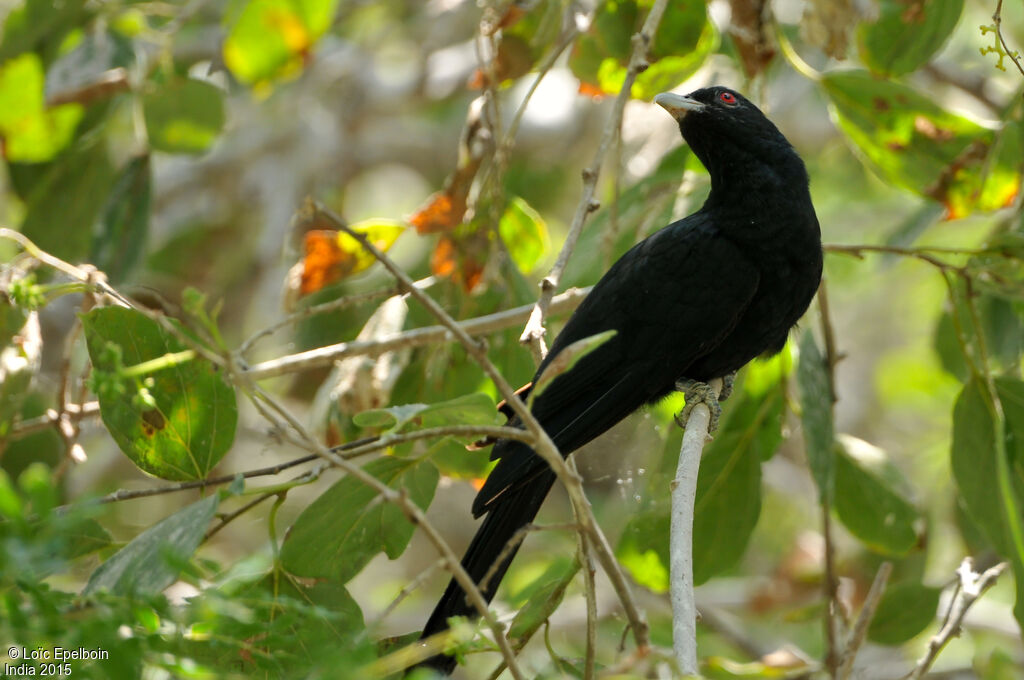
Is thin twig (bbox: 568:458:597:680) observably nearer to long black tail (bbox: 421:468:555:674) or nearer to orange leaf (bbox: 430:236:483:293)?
long black tail (bbox: 421:468:555:674)

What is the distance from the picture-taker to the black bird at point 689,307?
2605 millimetres

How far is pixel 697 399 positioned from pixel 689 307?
0.91 feet

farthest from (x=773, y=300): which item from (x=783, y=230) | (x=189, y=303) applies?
(x=189, y=303)

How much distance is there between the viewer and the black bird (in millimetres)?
2605

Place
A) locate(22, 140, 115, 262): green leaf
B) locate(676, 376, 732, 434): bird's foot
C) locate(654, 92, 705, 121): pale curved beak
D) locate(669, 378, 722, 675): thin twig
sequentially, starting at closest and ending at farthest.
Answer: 1. locate(669, 378, 722, 675): thin twig
2. locate(676, 376, 732, 434): bird's foot
3. locate(654, 92, 705, 121): pale curved beak
4. locate(22, 140, 115, 262): green leaf

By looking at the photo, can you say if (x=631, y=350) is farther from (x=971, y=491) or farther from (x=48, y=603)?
(x=48, y=603)

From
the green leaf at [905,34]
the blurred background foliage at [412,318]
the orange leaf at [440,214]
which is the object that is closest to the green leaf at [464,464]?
the blurred background foliage at [412,318]

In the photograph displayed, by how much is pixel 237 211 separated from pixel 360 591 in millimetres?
2894

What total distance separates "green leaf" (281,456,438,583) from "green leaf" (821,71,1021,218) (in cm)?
197

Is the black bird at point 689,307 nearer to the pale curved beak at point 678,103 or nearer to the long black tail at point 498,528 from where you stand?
the long black tail at point 498,528

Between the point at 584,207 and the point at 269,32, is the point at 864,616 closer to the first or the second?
the point at 584,207

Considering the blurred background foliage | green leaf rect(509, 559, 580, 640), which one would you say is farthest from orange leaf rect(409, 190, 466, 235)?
green leaf rect(509, 559, 580, 640)

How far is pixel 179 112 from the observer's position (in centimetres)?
394

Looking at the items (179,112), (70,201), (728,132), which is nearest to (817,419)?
(728,132)
